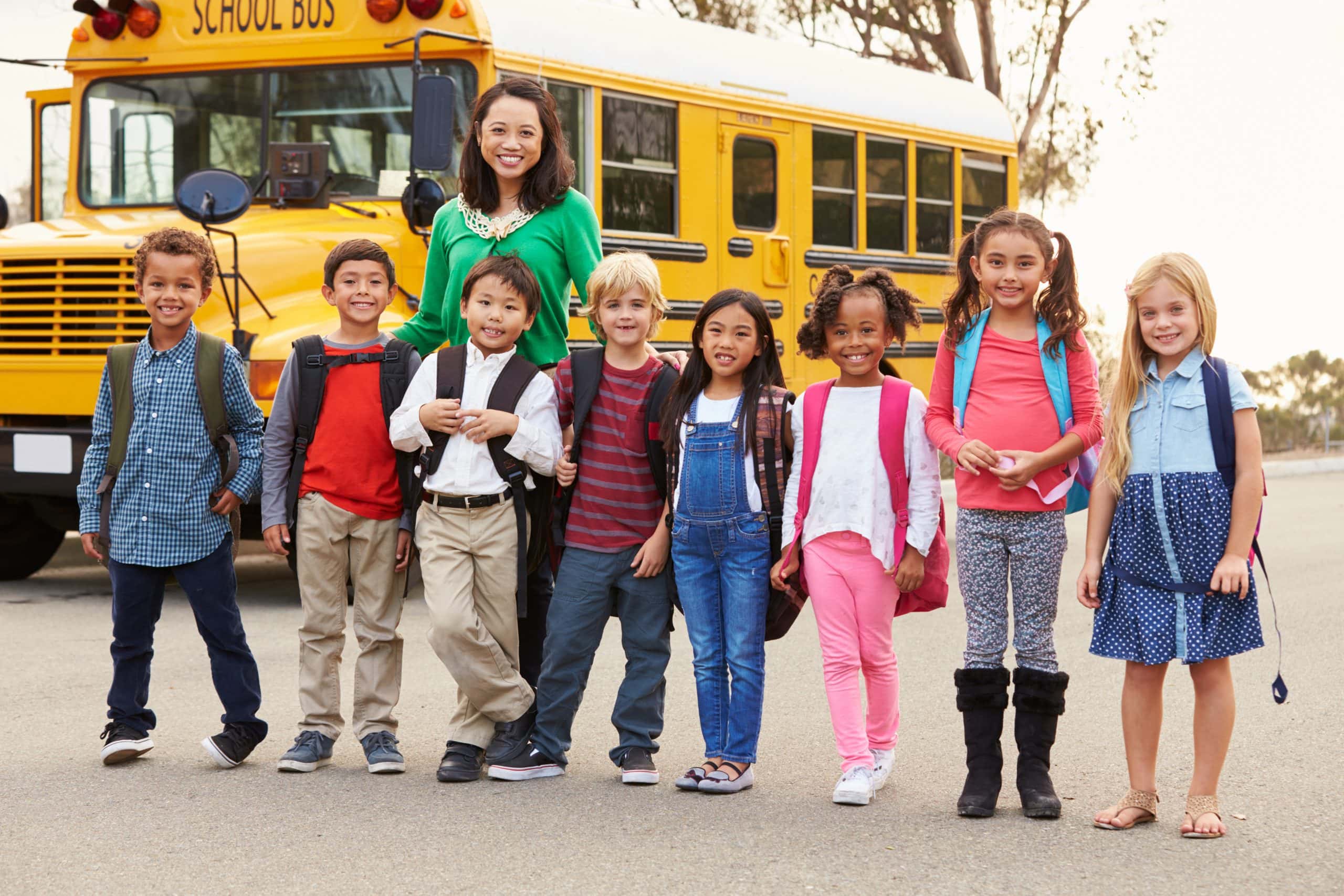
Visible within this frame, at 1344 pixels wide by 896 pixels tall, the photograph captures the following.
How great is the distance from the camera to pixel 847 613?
422cm

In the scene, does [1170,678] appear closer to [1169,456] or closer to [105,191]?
[1169,456]

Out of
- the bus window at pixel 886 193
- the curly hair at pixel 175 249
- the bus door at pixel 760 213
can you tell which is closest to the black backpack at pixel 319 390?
the curly hair at pixel 175 249

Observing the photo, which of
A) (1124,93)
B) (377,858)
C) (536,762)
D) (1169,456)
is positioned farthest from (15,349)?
(1124,93)

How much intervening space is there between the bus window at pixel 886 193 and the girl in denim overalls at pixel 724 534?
213 inches

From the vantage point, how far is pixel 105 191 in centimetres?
820

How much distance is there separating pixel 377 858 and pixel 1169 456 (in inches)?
77.7

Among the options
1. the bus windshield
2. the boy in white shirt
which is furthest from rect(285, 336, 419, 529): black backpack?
the bus windshield

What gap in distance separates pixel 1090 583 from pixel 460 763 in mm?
1627

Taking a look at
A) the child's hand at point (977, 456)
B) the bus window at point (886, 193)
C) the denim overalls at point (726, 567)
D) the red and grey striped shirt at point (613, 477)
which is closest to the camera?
the child's hand at point (977, 456)

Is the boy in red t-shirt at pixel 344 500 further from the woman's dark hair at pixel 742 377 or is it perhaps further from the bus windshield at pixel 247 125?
the bus windshield at pixel 247 125

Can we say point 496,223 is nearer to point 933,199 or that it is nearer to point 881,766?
point 881,766

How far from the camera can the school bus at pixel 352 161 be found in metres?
7.18

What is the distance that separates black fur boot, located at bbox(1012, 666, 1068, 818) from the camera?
158 inches

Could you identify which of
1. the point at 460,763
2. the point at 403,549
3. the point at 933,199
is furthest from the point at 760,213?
the point at 460,763
